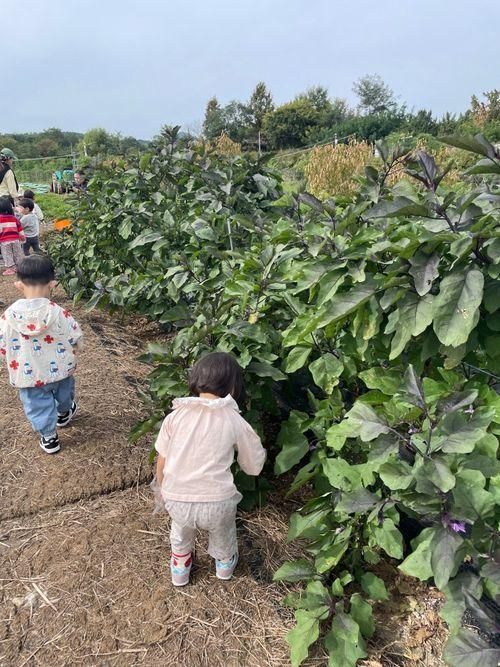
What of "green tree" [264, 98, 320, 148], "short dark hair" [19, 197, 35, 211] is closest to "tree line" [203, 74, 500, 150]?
"green tree" [264, 98, 320, 148]

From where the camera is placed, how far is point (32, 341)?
271 centimetres

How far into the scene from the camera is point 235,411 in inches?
73.8

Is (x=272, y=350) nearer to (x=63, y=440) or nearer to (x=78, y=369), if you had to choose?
(x=63, y=440)

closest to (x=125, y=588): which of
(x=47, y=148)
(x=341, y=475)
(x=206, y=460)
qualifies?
(x=206, y=460)

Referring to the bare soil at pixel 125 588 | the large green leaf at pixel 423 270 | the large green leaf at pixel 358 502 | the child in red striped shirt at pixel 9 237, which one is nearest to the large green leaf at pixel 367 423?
the large green leaf at pixel 358 502

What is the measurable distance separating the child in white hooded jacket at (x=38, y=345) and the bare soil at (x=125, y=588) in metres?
0.22

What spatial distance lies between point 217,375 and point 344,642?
2.92 feet

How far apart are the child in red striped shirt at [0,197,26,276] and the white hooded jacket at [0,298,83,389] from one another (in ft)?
15.0

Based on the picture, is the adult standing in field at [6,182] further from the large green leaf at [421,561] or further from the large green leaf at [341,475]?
the large green leaf at [421,561]

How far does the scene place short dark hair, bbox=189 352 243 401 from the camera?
1.83 m

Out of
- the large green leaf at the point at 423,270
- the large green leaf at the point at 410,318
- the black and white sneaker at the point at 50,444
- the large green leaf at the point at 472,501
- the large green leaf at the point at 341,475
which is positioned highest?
the large green leaf at the point at 423,270

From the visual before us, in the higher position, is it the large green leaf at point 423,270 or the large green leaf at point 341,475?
the large green leaf at point 423,270

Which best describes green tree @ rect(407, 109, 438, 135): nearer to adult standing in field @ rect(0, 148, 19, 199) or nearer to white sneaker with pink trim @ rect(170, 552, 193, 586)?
adult standing in field @ rect(0, 148, 19, 199)

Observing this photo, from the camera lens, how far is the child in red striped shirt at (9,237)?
6.82 metres
